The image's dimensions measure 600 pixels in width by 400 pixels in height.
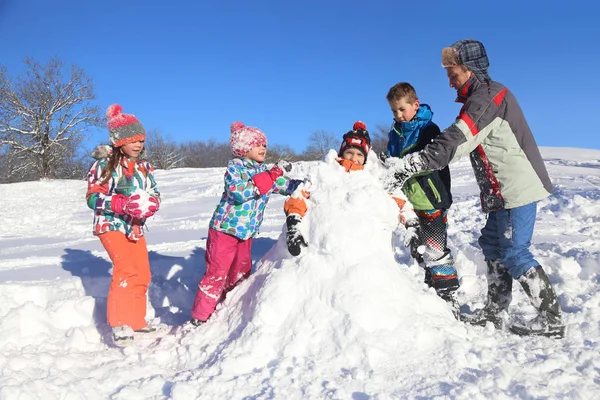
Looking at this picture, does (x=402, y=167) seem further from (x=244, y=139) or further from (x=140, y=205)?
(x=140, y=205)

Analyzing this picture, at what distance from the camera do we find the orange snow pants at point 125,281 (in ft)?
10.6

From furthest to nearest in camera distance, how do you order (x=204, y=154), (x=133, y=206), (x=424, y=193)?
1. (x=204, y=154)
2. (x=424, y=193)
3. (x=133, y=206)

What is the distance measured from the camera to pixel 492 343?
8.69 feet

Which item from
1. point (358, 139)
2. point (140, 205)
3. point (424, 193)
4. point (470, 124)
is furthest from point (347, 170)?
point (140, 205)

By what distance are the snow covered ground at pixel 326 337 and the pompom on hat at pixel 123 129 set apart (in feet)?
4.21

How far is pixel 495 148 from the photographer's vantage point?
300 cm

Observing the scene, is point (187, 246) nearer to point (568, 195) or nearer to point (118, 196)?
point (118, 196)

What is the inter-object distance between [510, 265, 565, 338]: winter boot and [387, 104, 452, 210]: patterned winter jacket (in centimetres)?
72

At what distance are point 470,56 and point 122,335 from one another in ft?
9.50

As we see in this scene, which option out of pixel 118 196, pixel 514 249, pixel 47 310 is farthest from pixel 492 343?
pixel 47 310

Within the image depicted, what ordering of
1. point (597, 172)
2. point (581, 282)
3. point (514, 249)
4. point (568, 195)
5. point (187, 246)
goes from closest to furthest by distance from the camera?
point (514, 249)
point (581, 282)
point (187, 246)
point (568, 195)
point (597, 172)

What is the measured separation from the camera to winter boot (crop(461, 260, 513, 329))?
10.7 feet

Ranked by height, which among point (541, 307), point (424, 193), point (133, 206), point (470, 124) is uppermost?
point (470, 124)

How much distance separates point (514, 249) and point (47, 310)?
337 centimetres
